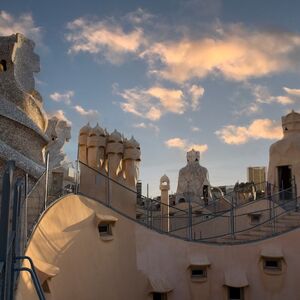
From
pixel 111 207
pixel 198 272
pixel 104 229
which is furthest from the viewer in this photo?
pixel 198 272

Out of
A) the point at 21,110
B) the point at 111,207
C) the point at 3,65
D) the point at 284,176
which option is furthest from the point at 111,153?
the point at 284,176

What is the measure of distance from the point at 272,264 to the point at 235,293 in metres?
1.31

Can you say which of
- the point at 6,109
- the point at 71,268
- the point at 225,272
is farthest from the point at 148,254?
the point at 6,109

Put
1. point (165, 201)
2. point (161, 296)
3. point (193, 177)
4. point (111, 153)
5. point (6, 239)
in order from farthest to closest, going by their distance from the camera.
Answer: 1. point (193, 177)
2. point (165, 201)
3. point (111, 153)
4. point (161, 296)
5. point (6, 239)

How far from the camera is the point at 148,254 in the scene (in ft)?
33.6

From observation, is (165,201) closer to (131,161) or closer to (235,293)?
(131,161)

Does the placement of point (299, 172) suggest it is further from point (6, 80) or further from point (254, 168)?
point (6, 80)

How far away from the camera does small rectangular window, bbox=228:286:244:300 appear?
10.3m

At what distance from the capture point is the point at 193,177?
84.6 ft

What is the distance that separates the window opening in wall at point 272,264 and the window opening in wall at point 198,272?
5.52 ft

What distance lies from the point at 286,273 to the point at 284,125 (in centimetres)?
995

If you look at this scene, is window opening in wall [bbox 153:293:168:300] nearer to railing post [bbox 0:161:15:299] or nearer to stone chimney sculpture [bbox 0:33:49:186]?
stone chimney sculpture [bbox 0:33:49:186]

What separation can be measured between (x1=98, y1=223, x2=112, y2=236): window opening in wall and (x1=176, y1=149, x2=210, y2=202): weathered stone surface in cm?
1586

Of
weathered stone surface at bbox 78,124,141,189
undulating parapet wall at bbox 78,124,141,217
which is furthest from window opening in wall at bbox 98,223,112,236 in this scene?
weathered stone surface at bbox 78,124,141,189
